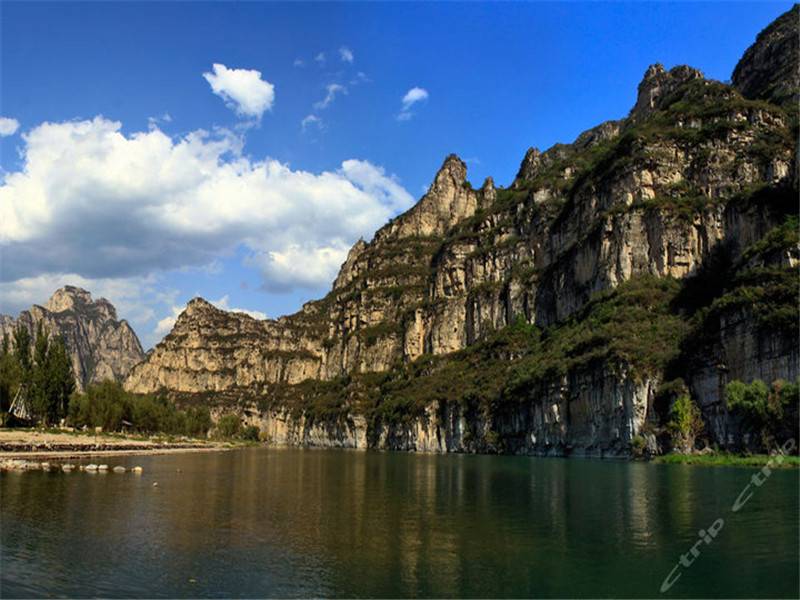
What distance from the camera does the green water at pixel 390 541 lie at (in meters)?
19.7

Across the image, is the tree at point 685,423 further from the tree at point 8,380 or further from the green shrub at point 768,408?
the tree at point 8,380

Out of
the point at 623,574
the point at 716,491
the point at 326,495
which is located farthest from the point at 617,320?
the point at 623,574

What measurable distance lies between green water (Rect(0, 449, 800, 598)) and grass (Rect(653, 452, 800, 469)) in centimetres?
1513

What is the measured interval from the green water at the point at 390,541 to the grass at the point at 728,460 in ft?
49.7

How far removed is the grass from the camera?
58.8 m

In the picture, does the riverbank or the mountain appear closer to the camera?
the riverbank

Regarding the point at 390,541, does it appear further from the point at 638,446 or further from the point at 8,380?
the point at 8,380

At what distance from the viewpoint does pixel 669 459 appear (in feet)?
253

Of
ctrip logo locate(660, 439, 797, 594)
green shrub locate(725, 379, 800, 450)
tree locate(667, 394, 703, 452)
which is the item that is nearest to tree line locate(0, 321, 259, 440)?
tree locate(667, 394, 703, 452)

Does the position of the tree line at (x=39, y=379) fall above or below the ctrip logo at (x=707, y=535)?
above

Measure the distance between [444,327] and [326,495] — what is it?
15487 cm

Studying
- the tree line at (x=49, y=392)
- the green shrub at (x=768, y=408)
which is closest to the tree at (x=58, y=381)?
the tree line at (x=49, y=392)

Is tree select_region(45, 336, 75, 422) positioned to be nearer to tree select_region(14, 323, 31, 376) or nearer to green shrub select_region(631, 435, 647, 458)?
tree select_region(14, 323, 31, 376)

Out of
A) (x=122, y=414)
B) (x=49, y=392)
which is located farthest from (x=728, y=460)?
(x=122, y=414)
